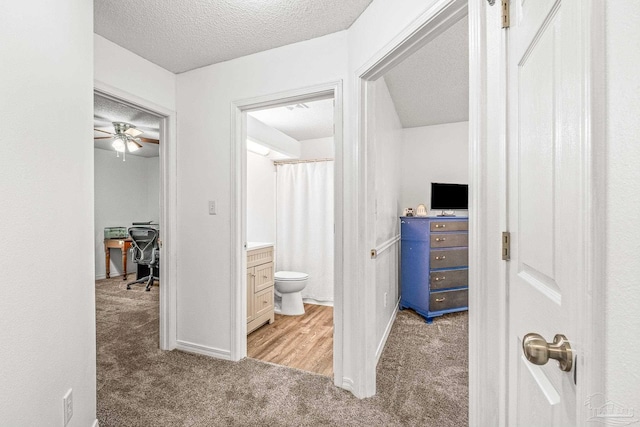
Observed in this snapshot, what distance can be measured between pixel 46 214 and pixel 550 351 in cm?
154

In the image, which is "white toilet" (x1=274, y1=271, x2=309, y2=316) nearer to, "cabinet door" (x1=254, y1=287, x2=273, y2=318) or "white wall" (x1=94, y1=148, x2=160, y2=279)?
"cabinet door" (x1=254, y1=287, x2=273, y2=318)

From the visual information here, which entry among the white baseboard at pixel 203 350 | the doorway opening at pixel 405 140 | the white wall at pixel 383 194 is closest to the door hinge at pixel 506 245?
the doorway opening at pixel 405 140

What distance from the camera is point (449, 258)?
11.2 feet

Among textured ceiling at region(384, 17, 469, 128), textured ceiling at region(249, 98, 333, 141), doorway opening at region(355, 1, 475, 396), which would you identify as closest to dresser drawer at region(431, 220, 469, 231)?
doorway opening at region(355, 1, 475, 396)

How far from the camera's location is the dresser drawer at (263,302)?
311 centimetres

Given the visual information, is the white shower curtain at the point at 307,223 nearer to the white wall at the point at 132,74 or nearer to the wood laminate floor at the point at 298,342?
the wood laminate floor at the point at 298,342

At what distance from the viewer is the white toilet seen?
11.8ft

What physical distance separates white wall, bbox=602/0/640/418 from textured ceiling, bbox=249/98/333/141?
274 centimetres

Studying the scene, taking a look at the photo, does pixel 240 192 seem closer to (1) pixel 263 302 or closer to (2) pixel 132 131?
(1) pixel 263 302

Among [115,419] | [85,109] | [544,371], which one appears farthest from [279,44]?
[115,419]

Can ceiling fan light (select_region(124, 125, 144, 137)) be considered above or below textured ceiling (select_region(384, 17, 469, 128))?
below

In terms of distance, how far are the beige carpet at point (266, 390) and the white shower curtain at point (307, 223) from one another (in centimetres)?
154

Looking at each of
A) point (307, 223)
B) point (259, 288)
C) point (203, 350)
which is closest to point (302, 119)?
point (307, 223)

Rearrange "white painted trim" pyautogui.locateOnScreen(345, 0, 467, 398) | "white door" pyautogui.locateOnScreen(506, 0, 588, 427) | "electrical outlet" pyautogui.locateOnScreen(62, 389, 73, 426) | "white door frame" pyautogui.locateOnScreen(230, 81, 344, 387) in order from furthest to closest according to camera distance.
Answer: "white door frame" pyautogui.locateOnScreen(230, 81, 344, 387)
"white painted trim" pyautogui.locateOnScreen(345, 0, 467, 398)
"electrical outlet" pyautogui.locateOnScreen(62, 389, 73, 426)
"white door" pyautogui.locateOnScreen(506, 0, 588, 427)
